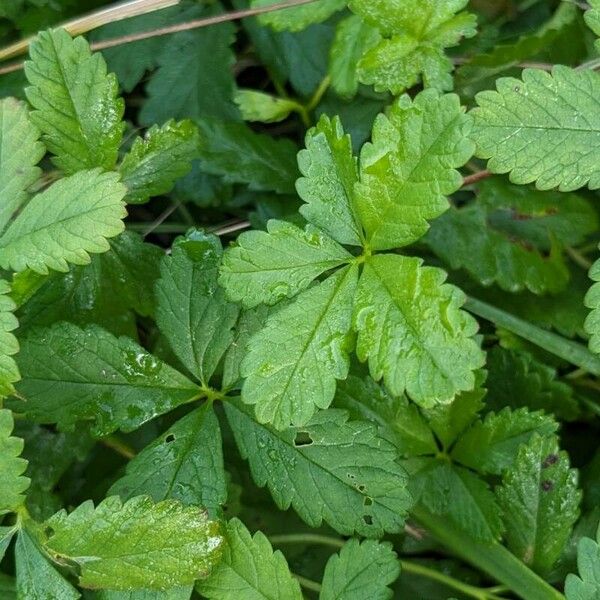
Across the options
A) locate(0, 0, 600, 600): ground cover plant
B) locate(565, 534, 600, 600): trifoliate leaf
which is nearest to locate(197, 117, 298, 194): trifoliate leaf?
locate(0, 0, 600, 600): ground cover plant

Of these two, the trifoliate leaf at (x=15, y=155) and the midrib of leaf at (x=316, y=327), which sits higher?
the trifoliate leaf at (x=15, y=155)

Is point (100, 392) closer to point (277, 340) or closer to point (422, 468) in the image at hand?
point (277, 340)

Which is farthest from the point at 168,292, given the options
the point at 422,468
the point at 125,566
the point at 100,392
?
the point at 422,468

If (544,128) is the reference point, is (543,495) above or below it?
below

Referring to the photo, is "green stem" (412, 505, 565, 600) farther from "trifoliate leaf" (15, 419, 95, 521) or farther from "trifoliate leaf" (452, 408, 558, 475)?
Answer: "trifoliate leaf" (15, 419, 95, 521)

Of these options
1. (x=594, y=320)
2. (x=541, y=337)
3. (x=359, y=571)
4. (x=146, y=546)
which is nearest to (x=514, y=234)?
(x=541, y=337)

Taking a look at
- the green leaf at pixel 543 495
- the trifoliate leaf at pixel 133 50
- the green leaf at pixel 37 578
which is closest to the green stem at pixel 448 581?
the green leaf at pixel 543 495

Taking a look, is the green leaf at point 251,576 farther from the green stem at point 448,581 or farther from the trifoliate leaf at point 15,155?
the trifoliate leaf at point 15,155

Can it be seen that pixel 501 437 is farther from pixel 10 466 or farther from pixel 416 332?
pixel 10 466
